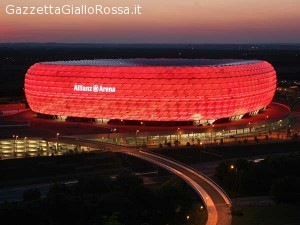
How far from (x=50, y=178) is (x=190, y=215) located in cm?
2017

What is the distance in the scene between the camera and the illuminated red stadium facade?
83.6 m

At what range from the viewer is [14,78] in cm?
18312

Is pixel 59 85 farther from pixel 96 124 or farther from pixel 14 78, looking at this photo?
pixel 14 78

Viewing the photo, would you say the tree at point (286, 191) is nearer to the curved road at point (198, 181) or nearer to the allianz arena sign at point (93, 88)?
the curved road at point (198, 181)

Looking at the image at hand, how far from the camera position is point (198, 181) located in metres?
53.3

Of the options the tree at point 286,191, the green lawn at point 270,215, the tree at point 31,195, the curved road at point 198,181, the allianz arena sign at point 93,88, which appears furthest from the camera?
the allianz arena sign at point 93,88

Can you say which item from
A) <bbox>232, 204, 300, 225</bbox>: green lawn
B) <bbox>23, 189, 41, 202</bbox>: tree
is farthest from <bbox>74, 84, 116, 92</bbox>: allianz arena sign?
<bbox>232, 204, 300, 225</bbox>: green lawn

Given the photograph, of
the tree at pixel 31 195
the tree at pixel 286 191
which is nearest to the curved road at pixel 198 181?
the tree at pixel 286 191

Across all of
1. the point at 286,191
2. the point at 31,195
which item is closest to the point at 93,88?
the point at 31,195

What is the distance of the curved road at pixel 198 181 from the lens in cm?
4391

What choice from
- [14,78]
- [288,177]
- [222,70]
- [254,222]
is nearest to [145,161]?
[288,177]

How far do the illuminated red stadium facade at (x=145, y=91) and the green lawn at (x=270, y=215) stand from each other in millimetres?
37271

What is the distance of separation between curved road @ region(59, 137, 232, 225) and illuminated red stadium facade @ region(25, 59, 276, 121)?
11.6 metres

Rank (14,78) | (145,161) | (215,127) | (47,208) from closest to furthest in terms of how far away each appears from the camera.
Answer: (47,208), (145,161), (215,127), (14,78)
